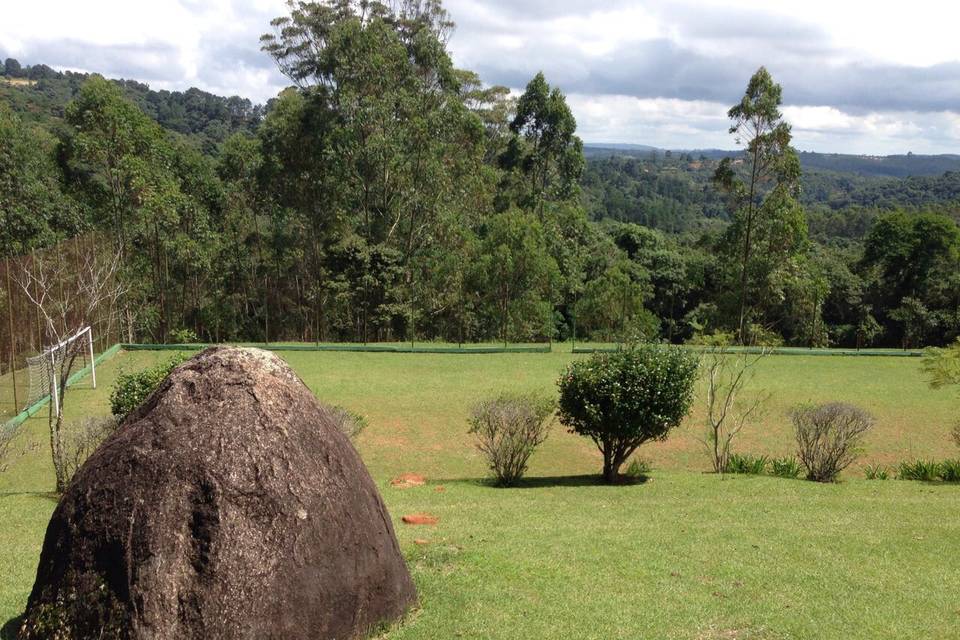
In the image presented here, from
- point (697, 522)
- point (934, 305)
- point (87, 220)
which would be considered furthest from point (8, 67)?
point (697, 522)

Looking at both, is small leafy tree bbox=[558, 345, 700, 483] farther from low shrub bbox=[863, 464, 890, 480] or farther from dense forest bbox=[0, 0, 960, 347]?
dense forest bbox=[0, 0, 960, 347]

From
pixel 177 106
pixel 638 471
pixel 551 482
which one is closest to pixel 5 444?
pixel 551 482

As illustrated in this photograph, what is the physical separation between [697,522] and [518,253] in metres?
26.2

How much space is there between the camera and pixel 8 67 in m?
178

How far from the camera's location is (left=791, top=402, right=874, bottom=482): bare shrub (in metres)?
14.7

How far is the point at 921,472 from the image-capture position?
1537cm

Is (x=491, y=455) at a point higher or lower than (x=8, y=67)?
lower

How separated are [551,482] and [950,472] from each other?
26.3 feet

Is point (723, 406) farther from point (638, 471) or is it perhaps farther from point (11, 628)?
point (11, 628)

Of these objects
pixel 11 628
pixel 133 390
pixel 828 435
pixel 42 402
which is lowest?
pixel 42 402

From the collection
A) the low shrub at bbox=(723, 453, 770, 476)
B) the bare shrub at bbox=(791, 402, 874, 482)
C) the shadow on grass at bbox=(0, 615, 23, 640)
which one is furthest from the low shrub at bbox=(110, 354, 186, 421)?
the bare shrub at bbox=(791, 402, 874, 482)

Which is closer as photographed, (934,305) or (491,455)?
(491,455)

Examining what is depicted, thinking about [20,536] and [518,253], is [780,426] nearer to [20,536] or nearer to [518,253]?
[20,536]

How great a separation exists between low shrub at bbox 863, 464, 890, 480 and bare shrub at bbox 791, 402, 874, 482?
70 centimetres
